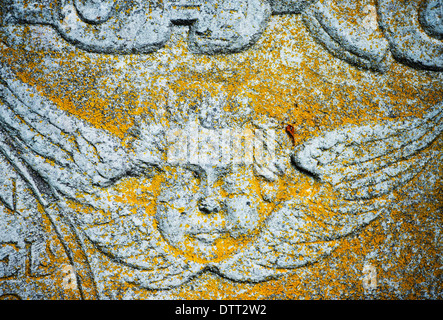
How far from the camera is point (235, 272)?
3.75 ft

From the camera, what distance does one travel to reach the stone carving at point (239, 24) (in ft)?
3.85

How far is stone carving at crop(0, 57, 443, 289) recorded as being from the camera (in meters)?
1.13

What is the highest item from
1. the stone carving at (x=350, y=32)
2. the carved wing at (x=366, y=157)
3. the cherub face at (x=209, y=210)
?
the stone carving at (x=350, y=32)

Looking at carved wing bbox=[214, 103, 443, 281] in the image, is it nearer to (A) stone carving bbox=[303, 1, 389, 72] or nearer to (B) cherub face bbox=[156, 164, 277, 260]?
(B) cherub face bbox=[156, 164, 277, 260]

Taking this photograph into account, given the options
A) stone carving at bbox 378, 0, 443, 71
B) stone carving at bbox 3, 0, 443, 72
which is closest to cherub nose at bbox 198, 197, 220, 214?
stone carving at bbox 3, 0, 443, 72

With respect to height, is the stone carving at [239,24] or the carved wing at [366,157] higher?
the stone carving at [239,24]

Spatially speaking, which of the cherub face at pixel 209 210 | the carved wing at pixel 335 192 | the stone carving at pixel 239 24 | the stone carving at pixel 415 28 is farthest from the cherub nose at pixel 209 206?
the stone carving at pixel 415 28

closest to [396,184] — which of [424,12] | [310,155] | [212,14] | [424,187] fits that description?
[424,187]

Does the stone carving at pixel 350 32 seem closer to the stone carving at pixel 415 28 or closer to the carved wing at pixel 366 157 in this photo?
the stone carving at pixel 415 28

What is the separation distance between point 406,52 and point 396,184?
466mm

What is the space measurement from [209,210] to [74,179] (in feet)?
1.46

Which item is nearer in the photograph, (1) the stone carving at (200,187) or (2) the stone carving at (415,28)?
(1) the stone carving at (200,187)

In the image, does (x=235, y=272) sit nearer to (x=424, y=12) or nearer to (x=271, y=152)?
(x=271, y=152)

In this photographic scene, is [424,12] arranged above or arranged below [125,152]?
above
